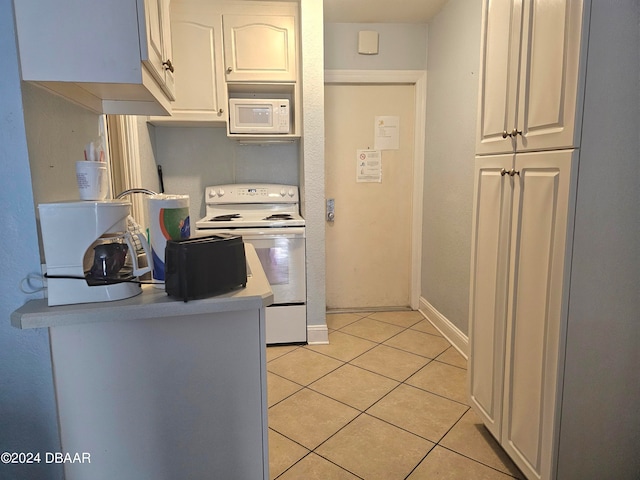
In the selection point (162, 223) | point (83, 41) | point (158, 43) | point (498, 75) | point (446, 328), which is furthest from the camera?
point (446, 328)

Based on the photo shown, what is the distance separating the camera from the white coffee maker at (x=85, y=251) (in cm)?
93

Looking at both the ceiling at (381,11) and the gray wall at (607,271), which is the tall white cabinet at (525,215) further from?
the ceiling at (381,11)

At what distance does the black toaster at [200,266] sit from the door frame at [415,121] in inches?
104

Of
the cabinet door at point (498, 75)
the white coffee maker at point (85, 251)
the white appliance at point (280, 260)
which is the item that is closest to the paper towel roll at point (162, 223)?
the white coffee maker at point (85, 251)

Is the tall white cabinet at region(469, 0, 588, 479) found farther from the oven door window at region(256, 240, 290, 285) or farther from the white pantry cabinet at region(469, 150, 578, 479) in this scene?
the oven door window at region(256, 240, 290, 285)

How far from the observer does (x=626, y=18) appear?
119 centimetres

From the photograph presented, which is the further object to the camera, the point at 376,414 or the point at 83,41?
the point at 376,414

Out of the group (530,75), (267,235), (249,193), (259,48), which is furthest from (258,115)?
(530,75)

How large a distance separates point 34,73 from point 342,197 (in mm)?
2697

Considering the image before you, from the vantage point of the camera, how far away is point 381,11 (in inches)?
118

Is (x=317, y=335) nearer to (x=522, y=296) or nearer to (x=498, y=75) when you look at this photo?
(x=522, y=296)

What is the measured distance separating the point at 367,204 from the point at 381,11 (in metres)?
1.50

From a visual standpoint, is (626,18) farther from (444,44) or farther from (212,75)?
(212,75)

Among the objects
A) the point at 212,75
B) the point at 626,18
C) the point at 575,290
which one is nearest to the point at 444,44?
the point at 212,75
